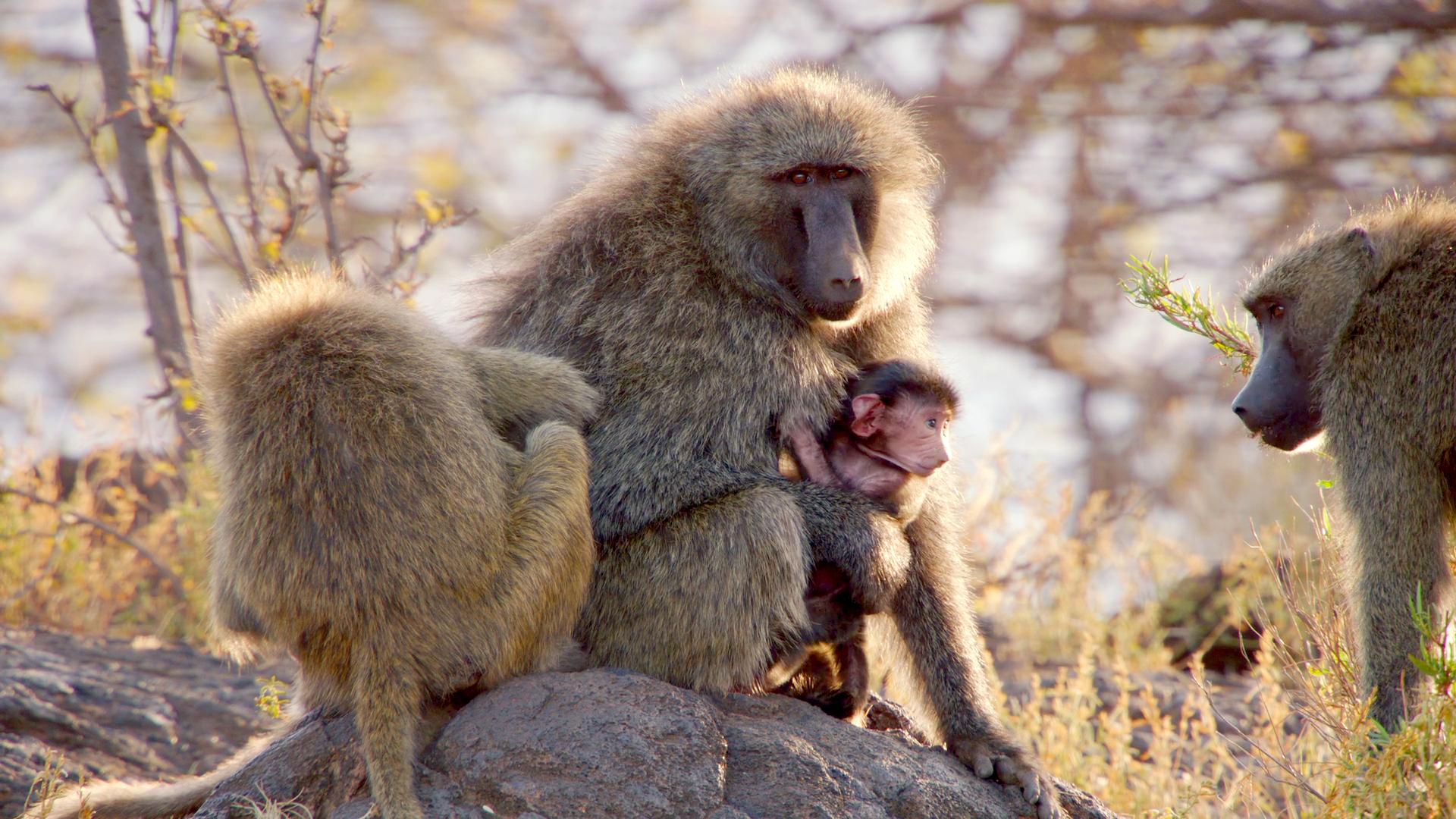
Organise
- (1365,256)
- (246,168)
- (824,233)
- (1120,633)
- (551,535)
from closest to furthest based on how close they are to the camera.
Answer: (551,535) < (1365,256) < (824,233) < (246,168) < (1120,633)

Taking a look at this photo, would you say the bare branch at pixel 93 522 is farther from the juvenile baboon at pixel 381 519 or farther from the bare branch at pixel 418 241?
the juvenile baboon at pixel 381 519

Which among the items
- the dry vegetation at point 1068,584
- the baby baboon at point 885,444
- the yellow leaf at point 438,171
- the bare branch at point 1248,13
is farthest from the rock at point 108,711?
the bare branch at point 1248,13

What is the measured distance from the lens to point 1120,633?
20.3ft

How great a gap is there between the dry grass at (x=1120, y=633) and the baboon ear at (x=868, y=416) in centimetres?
100

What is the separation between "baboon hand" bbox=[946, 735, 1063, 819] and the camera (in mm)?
3289

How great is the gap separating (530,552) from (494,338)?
0.97 meters

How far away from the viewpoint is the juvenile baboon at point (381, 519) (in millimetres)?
2846

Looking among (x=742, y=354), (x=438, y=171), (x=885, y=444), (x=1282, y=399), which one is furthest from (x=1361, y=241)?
(x=438, y=171)

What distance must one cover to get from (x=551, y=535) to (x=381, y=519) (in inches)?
14.1

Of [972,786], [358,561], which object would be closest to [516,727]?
[358,561]

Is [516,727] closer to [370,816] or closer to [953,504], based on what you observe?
[370,816]

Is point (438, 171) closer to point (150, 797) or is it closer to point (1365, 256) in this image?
point (150, 797)

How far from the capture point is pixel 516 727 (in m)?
2.93

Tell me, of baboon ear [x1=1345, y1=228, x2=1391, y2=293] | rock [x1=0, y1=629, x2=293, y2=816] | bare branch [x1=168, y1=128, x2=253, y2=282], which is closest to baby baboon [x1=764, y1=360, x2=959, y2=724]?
baboon ear [x1=1345, y1=228, x2=1391, y2=293]
